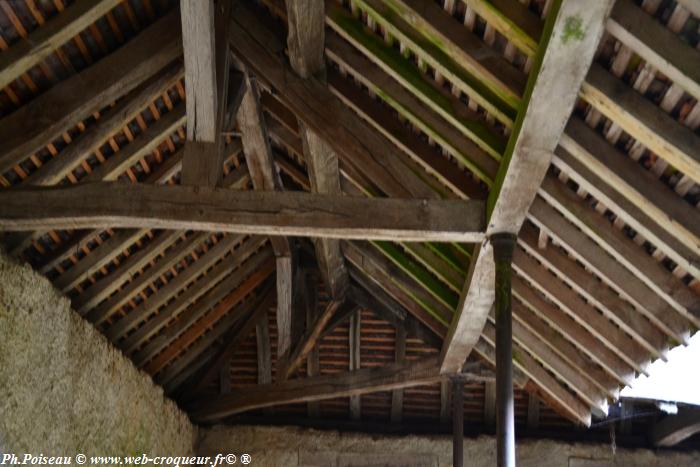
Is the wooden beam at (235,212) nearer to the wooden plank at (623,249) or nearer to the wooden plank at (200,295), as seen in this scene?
the wooden plank at (623,249)

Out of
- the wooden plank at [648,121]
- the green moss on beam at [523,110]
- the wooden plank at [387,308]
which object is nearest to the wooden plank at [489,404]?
the wooden plank at [387,308]

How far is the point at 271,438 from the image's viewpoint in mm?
8453

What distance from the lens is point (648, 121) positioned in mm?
3391

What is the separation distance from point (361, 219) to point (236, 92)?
4.05ft

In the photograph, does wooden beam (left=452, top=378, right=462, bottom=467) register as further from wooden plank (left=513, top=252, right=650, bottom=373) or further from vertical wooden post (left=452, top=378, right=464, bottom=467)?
wooden plank (left=513, top=252, right=650, bottom=373)

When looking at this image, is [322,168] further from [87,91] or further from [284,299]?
[284,299]

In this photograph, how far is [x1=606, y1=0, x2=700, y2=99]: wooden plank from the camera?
3.05m

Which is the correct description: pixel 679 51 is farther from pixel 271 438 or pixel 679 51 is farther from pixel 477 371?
pixel 271 438

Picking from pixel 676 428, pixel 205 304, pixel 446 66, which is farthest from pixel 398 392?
pixel 446 66

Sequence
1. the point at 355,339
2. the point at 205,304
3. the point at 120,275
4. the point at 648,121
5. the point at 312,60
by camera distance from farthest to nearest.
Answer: the point at 355,339 → the point at 205,304 → the point at 120,275 → the point at 312,60 → the point at 648,121

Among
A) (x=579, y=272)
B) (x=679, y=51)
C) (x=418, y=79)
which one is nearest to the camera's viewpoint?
(x=679, y=51)

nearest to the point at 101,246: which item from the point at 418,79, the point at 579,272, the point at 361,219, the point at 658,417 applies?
the point at 361,219

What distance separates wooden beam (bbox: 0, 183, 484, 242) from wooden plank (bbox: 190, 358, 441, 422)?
134 inches

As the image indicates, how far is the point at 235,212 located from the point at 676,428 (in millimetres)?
5217
